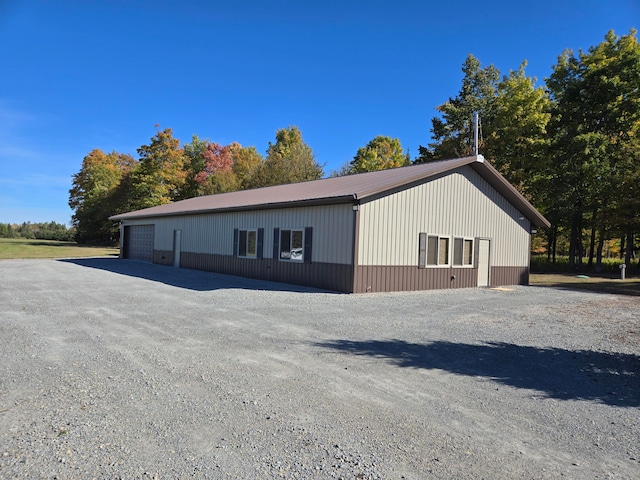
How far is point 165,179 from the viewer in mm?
41719

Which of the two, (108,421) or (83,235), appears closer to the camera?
(108,421)

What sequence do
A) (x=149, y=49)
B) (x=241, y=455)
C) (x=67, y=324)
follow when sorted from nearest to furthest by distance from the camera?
(x=241, y=455), (x=67, y=324), (x=149, y=49)

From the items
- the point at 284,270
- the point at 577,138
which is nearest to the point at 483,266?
the point at 284,270

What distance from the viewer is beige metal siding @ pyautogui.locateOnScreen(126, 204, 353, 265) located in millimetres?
12859

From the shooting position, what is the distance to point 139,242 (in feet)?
88.8

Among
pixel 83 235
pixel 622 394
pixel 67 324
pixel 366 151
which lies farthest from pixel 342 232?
pixel 83 235

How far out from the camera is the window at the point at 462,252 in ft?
50.8

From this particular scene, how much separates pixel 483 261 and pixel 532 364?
1153 cm

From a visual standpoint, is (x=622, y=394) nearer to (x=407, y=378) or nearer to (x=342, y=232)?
(x=407, y=378)

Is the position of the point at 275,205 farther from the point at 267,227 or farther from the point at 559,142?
the point at 559,142

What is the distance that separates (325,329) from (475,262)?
10.5m

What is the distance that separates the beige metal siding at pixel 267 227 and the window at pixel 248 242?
0.22 metres

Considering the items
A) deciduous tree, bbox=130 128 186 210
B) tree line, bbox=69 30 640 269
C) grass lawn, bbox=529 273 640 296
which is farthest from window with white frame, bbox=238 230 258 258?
deciduous tree, bbox=130 128 186 210

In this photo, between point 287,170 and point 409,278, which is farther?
point 287,170
